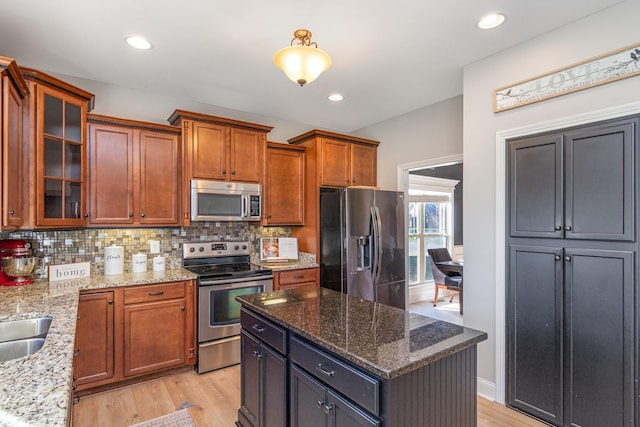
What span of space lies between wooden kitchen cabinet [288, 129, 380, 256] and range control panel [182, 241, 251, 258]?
71 centimetres

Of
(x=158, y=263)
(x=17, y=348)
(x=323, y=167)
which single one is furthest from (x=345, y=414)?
(x=323, y=167)

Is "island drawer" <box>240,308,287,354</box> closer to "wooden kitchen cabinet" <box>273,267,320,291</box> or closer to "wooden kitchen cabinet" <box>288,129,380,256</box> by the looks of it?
"wooden kitchen cabinet" <box>273,267,320,291</box>

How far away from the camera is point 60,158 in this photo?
103 inches

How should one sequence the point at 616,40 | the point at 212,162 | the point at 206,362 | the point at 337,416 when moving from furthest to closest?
1. the point at 212,162
2. the point at 206,362
3. the point at 616,40
4. the point at 337,416

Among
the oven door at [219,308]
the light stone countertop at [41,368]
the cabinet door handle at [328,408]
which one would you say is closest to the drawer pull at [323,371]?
the cabinet door handle at [328,408]

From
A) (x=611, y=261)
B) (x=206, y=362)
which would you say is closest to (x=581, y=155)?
(x=611, y=261)

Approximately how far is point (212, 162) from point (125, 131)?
2.62 feet

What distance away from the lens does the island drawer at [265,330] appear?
1759mm

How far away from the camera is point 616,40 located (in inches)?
81.0

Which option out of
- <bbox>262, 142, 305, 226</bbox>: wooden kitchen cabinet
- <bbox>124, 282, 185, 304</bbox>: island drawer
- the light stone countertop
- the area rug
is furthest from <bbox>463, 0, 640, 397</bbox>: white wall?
the light stone countertop

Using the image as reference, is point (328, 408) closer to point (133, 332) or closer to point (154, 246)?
point (133, 332)

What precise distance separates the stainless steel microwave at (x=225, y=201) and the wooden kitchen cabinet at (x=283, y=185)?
0.16 meters

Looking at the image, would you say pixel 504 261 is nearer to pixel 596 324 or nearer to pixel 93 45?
pixel 596 324

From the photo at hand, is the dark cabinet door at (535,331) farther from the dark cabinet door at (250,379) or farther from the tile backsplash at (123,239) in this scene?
the tile backsplash at (123,239)
